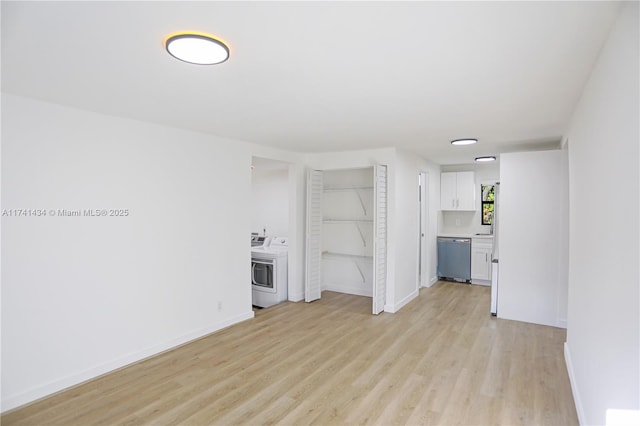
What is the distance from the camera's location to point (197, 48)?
179 centimetres

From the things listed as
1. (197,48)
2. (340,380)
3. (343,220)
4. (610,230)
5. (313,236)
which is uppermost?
(197,48)

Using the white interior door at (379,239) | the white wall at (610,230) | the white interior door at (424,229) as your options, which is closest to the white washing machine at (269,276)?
the white interior door at (379,239)

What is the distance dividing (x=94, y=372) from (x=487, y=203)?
23.2 feet

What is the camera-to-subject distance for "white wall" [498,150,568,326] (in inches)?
170

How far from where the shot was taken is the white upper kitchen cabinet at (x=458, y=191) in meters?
6.94

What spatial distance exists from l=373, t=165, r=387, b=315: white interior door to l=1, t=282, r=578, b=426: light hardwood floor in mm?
420

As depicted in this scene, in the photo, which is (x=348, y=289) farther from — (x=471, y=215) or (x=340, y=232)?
(x=471, y=215)

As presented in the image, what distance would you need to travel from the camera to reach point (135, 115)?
3.17 metres

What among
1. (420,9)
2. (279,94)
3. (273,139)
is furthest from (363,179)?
(420,9)

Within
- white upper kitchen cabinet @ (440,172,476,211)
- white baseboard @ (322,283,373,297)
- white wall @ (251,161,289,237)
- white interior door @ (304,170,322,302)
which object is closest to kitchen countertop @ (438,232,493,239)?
white upper kitchen cabinet @ (440,172,476,211)

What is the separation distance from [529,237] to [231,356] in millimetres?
3845

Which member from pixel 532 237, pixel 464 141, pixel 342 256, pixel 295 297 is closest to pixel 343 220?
pixel 342 256

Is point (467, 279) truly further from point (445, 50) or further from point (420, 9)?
point (420, 9)

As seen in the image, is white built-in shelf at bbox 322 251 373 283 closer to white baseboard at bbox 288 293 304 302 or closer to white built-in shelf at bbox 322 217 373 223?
white built-in shelf at bbox 322 217 373 223
